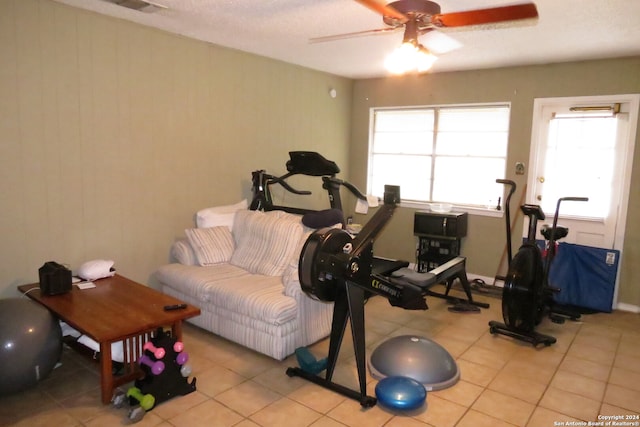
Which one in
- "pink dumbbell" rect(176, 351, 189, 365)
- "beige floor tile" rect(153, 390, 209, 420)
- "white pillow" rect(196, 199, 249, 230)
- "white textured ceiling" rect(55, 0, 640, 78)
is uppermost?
"white textured ceiling" rect(55, 0, 640, 78)

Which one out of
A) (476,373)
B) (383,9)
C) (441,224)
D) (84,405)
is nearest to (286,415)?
(84,405)

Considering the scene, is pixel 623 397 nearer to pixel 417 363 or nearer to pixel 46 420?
pixel 417 363

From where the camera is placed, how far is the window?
524 cm

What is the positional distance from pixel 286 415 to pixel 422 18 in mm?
2455

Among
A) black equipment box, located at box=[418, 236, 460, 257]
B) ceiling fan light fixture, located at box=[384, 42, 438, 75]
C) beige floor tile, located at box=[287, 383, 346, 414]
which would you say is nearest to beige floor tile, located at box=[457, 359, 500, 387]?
beige floor tile, located at box=[287, 383, 346, 414]

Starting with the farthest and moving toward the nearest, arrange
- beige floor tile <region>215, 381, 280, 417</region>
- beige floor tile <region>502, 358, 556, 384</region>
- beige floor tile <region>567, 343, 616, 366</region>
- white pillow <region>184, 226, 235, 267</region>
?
white pillow <region>184, 226, 235, 267</region> → beige floor tile <region>567, 343, 616, 366</region> → beige floor tile <region>502, 358, 556, 384</region> → beige floor tile <region>215, 381, 280, 417</region>

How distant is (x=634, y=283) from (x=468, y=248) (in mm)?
1672

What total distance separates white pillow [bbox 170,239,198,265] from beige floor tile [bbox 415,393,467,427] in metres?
2.30

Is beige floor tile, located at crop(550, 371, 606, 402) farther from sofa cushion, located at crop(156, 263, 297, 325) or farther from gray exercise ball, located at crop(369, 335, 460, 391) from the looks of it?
sofa cushion, located at crop(156, 263, 297, 325)

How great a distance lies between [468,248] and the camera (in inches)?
212

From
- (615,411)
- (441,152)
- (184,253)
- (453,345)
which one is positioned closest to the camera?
(615,411)

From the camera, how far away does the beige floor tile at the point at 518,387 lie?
9.43 feet

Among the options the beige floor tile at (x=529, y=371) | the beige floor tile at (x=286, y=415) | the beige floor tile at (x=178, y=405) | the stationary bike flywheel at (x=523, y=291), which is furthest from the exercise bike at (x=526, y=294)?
the beige floor tile at (x=178, y=405)

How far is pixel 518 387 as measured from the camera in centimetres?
298
